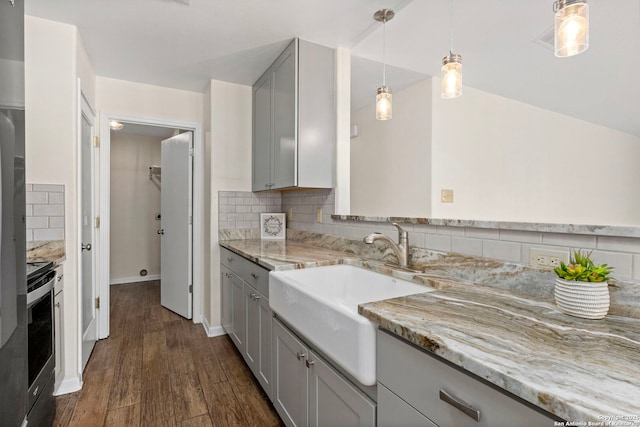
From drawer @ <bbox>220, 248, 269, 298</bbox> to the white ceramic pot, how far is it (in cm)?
132

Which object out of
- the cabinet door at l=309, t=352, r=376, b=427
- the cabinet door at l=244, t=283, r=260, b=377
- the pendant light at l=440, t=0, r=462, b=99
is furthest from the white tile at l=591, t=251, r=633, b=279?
the cabinet door at l=244, t=283, r=260, b=377

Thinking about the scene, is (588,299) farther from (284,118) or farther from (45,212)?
(45,212)

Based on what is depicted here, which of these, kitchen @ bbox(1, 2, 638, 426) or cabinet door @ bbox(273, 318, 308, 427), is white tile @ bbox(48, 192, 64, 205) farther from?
cabinet door @ bbox(273, 318, 308, 427)

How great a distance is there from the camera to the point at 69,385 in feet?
6.52

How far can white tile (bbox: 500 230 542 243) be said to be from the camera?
1142mm

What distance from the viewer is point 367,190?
368cm

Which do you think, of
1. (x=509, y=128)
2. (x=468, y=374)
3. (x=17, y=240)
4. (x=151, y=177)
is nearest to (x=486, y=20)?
(x=509, y=128)

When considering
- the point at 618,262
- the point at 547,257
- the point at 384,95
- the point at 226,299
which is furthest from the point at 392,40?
the point at 226,299

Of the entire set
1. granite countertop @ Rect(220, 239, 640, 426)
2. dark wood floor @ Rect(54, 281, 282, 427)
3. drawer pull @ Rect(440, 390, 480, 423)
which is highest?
granite countertop @ Rect(220, 239, 640, 426)

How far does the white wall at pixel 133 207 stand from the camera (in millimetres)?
4535

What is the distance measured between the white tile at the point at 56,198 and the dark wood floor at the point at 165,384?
121 cm

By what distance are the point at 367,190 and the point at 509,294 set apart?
2.62 metres

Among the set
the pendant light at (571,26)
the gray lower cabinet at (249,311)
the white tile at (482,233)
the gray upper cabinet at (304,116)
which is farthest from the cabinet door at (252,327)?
the pendant light at (571,26)

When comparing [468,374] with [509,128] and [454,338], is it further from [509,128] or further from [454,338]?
[509,128]
